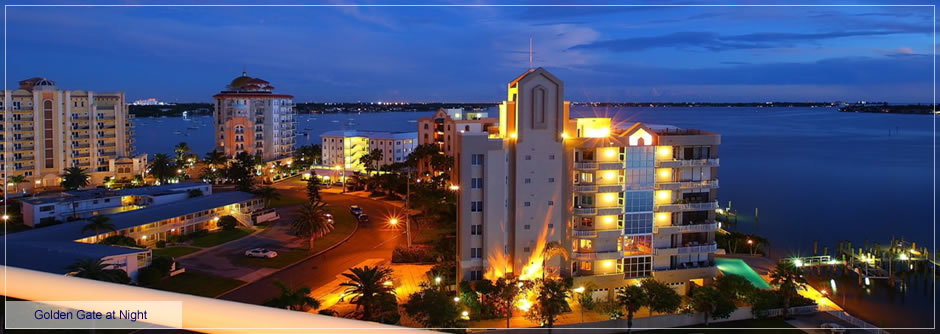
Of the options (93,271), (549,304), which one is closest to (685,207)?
(549,304)

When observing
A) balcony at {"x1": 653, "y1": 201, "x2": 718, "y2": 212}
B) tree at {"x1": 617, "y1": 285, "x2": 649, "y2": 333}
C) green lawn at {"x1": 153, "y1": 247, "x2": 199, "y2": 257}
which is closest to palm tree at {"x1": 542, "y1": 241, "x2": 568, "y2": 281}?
tree at {"x1": 617, "y1": 285, "x2": 649, "y2": 333}

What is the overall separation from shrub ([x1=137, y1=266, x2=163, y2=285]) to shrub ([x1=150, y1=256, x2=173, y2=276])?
0.64 ft

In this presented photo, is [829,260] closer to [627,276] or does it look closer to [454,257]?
[627,276]

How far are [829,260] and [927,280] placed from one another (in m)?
2.92

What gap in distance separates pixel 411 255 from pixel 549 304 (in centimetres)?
676

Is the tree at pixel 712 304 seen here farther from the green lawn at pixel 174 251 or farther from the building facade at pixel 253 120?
the building facade at pixel 253 120

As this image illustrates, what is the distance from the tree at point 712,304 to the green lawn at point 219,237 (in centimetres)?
1494

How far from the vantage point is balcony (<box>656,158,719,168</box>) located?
16.0 m

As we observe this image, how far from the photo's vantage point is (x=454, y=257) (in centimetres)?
1786

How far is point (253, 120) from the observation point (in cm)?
4309

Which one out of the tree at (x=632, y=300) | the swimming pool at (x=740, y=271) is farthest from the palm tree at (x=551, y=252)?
the swimming pool at (x=740, y=271)

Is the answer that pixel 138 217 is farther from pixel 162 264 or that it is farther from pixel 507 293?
pixel 507 293

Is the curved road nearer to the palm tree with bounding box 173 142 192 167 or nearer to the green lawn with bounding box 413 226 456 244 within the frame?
the green lawn with bounding box 413 226 456 244

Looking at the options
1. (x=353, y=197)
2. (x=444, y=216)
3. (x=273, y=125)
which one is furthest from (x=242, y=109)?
(x=444, y=216)
